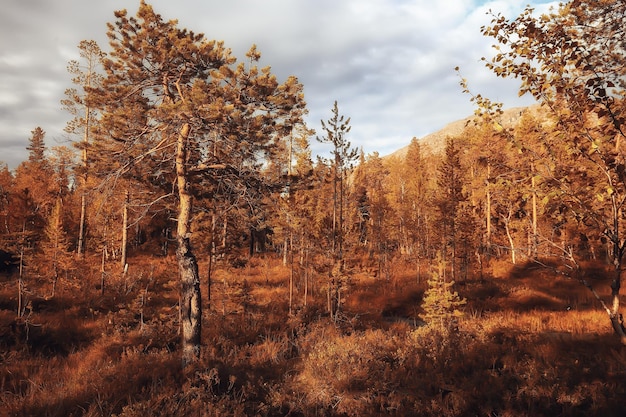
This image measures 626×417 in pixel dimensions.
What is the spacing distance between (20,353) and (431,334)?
40.5ft

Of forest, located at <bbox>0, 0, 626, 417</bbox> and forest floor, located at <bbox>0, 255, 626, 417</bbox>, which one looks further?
forest floor, located at <bbox>0, 255, 626, 417</bbox>

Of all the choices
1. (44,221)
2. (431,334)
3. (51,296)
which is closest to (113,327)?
(51,296)

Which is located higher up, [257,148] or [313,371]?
[257,148]

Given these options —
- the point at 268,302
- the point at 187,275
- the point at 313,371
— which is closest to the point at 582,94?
the point at 313,371

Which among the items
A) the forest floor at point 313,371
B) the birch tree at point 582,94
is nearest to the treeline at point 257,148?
the birch tree at point 582,94

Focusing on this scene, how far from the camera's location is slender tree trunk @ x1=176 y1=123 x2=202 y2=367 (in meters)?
7.93

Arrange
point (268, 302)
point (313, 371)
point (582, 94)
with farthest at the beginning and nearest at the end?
point (268, 302)
point (313, 371)
point (582, 94)

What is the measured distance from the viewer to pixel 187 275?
325 inches

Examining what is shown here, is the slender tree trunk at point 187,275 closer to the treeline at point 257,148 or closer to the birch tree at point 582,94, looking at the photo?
the treeline at point 257,148

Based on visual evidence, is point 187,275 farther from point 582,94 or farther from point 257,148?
point 582,94

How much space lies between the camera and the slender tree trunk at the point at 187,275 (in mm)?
7926

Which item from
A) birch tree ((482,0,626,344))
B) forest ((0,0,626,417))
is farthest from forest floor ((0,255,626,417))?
birch tree ((482,0,626,344))

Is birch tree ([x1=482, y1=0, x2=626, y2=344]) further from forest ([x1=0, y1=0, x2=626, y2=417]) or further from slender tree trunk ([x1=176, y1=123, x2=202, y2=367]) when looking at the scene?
slender tree trunk ([x1=176, y1=123, x2=202, y2=367])

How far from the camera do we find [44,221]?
94.1ft
